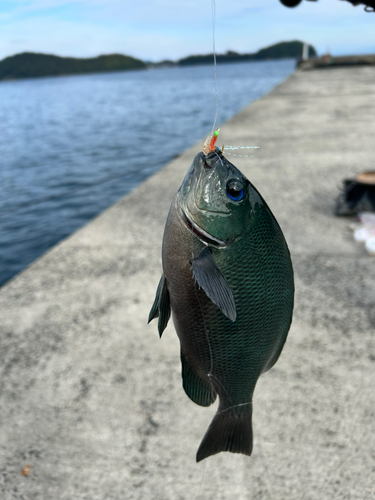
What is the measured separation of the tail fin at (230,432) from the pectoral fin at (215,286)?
604 millimetres

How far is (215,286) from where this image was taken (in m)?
1.18

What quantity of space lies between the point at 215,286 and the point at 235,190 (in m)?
0.32

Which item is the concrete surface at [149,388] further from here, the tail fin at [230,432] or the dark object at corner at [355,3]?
the dark object at corner at [355,3]

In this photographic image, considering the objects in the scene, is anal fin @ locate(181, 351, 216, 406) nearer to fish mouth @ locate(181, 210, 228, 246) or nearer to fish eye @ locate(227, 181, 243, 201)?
fish mouth @ locate(181, 210, 228, 246)

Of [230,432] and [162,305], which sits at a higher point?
[162,305]

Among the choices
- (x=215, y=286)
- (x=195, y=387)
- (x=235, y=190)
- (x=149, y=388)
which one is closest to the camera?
(x=215, y=286)

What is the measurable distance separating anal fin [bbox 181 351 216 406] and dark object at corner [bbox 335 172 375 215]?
4.60m

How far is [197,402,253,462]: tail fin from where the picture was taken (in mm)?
1607

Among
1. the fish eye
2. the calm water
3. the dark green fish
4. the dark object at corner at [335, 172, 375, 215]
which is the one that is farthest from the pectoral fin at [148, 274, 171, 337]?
the calm water

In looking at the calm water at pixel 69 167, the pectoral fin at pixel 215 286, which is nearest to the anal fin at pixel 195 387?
the pectoral fin at pixel 215 286

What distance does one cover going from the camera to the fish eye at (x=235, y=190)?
1.29 m

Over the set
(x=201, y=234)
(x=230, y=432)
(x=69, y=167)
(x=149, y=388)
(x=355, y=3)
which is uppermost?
(x=355, y=3)

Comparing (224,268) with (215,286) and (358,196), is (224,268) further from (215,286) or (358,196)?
(358,196)

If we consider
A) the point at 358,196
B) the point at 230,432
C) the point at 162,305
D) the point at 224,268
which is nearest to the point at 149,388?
the point at 230,432
